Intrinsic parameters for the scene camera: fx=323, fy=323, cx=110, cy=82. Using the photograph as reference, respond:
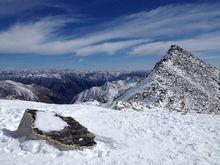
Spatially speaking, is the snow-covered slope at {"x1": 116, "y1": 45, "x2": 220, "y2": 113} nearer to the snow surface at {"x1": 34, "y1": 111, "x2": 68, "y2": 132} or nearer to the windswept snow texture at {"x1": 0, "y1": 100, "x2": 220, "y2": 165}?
the windswept snow texture at {"x1": 0, "y1": 100, "x2": 220, "y2": 165}

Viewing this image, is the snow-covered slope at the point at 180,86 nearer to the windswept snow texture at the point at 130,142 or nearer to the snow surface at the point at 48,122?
the windswept snow texture at the point at 130,142

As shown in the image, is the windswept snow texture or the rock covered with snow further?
the rock covered with snow

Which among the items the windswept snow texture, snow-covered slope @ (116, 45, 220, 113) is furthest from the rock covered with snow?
snow-covered slope @ (116, 45, 220, 113)

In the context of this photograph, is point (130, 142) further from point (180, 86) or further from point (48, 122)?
point (180, 86)

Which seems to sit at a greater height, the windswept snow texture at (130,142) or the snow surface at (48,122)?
the snow surface at (48,122)

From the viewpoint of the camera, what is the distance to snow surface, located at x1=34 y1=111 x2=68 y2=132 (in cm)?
1994

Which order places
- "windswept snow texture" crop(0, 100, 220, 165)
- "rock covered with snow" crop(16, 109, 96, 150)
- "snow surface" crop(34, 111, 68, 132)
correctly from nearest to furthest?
"windswept snow texture" crop(0, 100, 220, 165) < "rock covered with snow" crop(16, 109, 96, 150) < "snow surface" crop(34, 111, 68, 132)

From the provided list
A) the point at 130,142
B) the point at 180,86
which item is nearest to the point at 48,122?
the point at 130,142

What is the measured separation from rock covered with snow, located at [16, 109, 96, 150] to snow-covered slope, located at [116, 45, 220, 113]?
21.8 meters

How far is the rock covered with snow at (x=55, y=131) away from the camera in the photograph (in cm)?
1866

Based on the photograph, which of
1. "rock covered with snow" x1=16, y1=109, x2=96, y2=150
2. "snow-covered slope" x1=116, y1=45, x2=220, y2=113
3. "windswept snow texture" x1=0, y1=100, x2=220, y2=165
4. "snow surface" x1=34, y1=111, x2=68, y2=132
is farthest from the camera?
"snow-covered slope" x1=116, y1=45, x2=220, y2=113

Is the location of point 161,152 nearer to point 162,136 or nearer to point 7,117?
point 162,136

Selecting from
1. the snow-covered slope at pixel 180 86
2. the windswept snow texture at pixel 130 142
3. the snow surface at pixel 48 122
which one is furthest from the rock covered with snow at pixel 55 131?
the snow-covered slope at pixel 180 86

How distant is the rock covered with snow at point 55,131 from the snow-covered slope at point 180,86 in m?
21.8
